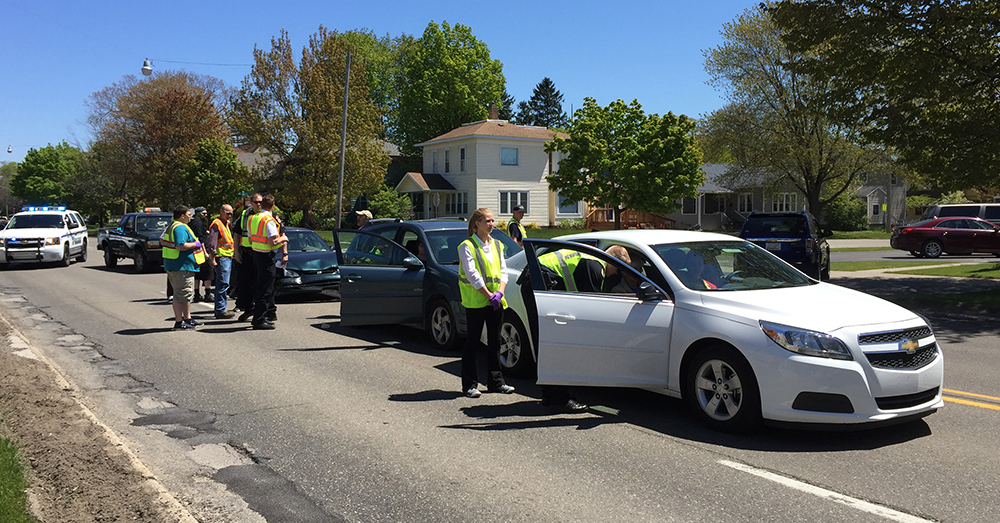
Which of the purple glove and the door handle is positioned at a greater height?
the purple glove

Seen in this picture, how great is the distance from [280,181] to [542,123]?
55.9m

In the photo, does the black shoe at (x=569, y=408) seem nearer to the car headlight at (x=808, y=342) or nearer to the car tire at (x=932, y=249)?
the car headlight at (x=808, y=342)

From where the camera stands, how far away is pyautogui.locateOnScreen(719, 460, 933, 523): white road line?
4371 mm

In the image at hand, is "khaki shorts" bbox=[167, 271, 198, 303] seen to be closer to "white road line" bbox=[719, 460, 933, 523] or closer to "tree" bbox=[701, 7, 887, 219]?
"white road line" bbox=[719, 460, 933, 523]

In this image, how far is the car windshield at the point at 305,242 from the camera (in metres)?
16.6

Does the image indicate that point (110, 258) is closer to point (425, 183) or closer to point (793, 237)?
point (793, 237)

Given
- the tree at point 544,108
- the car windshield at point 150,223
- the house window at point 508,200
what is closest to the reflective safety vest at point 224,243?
the car windshield at point 150,223

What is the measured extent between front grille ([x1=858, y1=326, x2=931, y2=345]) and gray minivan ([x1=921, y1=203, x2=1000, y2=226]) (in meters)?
27.9

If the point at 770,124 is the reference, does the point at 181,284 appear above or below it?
below

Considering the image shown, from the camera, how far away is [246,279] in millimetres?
12680

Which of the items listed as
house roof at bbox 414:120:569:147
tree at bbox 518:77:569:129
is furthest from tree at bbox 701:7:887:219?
tree at bbox 518:77:569:129

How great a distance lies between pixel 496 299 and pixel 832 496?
3.43 meters

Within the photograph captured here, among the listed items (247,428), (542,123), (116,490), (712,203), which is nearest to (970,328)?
(247,428)

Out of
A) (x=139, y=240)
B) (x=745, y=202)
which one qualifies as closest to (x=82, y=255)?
(x=139, y=240)
